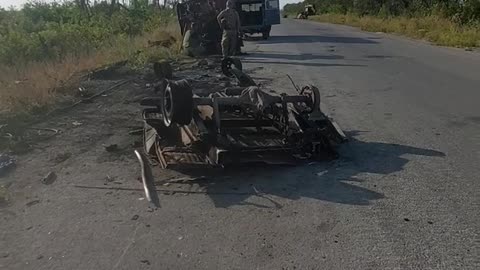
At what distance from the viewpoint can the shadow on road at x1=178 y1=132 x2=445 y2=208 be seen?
4.86m

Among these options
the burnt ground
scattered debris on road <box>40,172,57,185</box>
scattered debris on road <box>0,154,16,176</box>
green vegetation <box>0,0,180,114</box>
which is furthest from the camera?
green vegetation <box>0,0,180,114</box>

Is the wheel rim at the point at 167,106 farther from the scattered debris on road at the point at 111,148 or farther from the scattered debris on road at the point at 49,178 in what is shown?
the scattered debris on road at the point at 49,178

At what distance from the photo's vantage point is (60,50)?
2041cm

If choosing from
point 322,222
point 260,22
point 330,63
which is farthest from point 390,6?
point 322,222

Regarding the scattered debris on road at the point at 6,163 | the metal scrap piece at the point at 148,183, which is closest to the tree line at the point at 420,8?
the metal scrap piece at the point at 148,183

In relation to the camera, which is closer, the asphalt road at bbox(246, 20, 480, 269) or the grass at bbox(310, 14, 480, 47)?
the asphalt road at bbox(246, 20, 480, 269)

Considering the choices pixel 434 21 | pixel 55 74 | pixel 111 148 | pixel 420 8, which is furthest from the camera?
pixel 420 8

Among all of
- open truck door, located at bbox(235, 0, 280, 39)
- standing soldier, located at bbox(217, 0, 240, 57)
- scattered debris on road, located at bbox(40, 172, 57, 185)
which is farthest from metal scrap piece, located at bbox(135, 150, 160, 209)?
open truck door, located at bbox(235, 0, 280, 39)

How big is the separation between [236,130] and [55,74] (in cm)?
714

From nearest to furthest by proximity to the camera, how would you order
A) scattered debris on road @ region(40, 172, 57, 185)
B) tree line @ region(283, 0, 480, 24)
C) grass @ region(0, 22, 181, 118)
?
scattered debris on road @ region(40, 172, 57, 185) < grass @ region(0, 22, 181, 118) < tree line @ region(283, 0, 480, 24)

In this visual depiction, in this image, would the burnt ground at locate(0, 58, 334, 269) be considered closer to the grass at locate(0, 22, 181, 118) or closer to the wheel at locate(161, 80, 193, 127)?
the wheel at locate(161, 80, 193, 127)

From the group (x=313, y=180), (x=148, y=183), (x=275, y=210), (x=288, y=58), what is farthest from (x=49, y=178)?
(x=288, y=58)

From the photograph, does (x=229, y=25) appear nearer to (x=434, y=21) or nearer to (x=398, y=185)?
(x=398, y=185)

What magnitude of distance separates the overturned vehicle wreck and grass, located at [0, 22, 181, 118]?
3.57 metres
